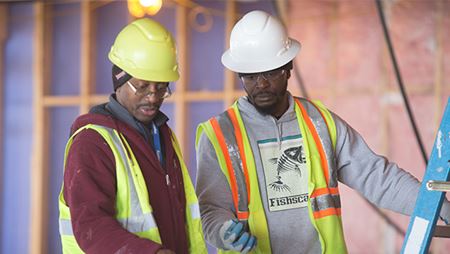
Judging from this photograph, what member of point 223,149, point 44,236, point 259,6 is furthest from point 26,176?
point 223,149

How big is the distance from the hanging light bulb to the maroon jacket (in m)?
2.54

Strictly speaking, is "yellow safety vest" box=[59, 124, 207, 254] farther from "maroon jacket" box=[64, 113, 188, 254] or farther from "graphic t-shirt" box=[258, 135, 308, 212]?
"graphic t-shirt" box=[258, 135, 308, 212]

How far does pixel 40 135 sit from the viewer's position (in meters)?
6.16

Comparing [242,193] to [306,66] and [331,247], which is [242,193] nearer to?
[331,247]

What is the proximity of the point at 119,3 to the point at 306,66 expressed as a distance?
1.55 meters

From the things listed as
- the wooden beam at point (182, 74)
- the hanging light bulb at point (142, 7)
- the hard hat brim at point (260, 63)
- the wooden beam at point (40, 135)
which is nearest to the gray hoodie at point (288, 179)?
the hard hat brim at point (260, 63)

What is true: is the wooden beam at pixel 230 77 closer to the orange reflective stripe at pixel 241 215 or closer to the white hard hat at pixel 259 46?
the white hard hat at pixel 259 46

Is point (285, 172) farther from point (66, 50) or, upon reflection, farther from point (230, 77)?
point (66, 50)

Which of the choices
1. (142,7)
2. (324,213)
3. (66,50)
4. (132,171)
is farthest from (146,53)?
(66,50)

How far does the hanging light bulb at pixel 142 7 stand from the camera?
16.3ft

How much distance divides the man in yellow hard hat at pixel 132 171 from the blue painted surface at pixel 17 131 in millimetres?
3907

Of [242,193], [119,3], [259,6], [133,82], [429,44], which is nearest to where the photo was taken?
[133,82]

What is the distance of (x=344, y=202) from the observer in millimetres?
5355

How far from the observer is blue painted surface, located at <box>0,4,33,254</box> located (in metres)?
6.19
